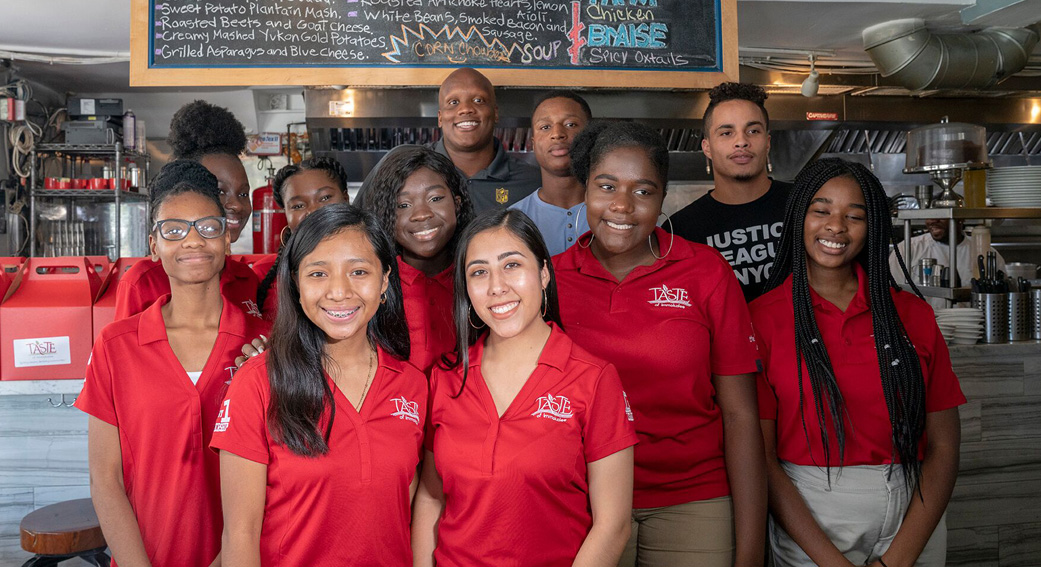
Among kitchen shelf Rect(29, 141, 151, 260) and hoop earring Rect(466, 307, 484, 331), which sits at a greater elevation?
kitchen shelf Rect(29, 141, 151, 260)

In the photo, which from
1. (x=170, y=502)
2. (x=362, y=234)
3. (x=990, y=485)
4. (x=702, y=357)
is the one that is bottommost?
(x=990, y=485)

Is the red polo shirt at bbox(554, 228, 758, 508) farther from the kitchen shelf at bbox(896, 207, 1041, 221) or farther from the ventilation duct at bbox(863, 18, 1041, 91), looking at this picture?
the ventilation duct at bbox(863, 18, 1041, 91)

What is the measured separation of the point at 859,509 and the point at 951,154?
223cm

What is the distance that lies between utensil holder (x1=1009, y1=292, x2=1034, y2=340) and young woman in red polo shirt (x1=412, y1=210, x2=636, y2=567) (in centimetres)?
236

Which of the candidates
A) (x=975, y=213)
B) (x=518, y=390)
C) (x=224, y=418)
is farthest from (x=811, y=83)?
(x=224, y=418)

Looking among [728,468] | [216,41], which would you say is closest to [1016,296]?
[728,468]

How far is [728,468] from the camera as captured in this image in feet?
6.12

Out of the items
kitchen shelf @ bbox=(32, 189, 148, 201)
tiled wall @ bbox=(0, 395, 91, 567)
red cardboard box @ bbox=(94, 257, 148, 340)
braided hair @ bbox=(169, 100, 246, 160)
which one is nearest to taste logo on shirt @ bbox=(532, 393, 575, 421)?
red cardboard box @ bbox=(94, 257, 148, 340)

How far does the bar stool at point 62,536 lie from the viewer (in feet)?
7.25

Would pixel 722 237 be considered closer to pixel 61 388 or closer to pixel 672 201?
pixel 61 388

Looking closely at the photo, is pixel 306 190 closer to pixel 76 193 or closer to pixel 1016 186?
pixel 1016 186

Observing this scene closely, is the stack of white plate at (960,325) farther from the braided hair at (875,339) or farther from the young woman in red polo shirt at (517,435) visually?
the young woman in red polo shirt at (517,435)

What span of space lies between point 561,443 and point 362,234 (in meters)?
0.63

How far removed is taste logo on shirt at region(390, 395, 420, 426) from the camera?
1632 millimetres
